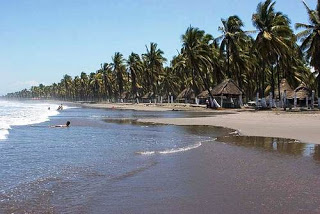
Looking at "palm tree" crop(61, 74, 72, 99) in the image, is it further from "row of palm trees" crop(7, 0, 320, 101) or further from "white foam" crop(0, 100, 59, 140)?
"white foam" crop(0, 100, 59, 140)

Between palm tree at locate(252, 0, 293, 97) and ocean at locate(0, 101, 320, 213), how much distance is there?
2789 cm

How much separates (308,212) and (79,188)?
4431 mm

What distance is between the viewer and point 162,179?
28.1 ft

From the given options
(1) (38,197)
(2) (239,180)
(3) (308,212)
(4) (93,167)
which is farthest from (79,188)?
(3) (308,212)

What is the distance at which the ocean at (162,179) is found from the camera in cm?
648

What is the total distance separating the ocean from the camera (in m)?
6.48

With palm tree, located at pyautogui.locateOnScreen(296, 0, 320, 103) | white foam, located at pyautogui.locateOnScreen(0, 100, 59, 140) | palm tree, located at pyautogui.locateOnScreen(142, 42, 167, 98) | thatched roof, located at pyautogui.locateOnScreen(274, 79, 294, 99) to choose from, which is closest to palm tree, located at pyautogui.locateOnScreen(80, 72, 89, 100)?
palm tree, located at pyautogui.locateOnScreen(142, 42, 167, 98)

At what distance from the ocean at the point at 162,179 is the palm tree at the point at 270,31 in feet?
91.5

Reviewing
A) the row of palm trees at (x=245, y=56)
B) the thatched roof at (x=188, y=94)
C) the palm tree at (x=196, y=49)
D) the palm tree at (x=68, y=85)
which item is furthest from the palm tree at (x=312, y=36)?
the palm tree at (x=68, y=85)

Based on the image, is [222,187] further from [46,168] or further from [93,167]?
[46,168]

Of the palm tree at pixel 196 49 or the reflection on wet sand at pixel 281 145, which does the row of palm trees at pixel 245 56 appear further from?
the reflection on wet sand at pixel 281 145

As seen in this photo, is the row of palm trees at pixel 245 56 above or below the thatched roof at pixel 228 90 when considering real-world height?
above

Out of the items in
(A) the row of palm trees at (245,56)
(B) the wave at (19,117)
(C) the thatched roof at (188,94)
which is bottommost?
(B) the wave at (19,117)

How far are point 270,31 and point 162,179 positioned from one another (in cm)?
3605
